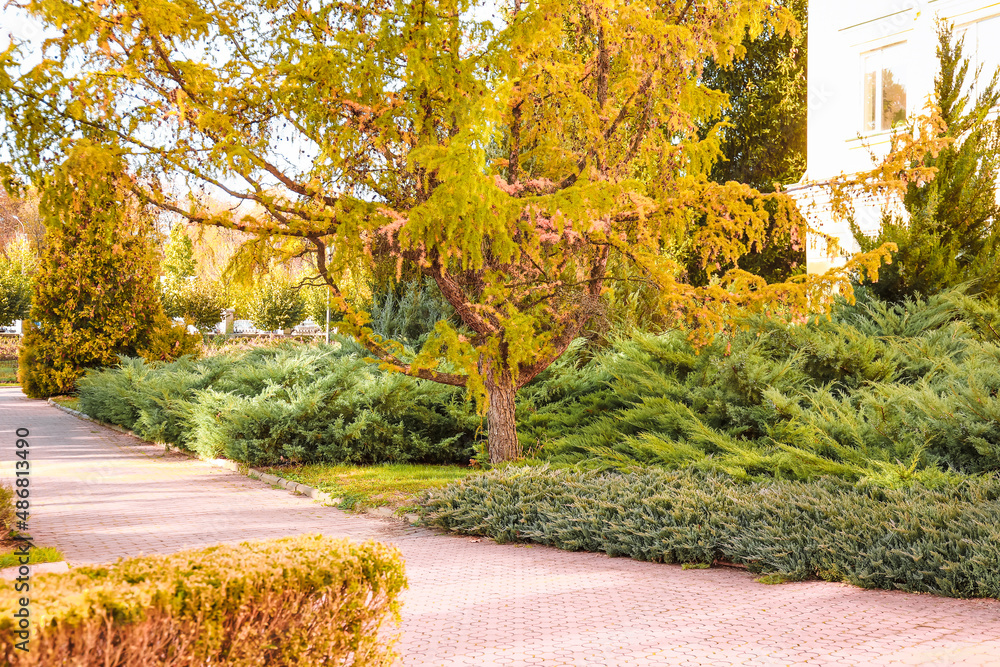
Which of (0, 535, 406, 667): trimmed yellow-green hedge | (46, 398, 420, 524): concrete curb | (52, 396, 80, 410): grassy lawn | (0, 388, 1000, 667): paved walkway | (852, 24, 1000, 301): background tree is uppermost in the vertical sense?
(852, 24, 1000, 301): background tree

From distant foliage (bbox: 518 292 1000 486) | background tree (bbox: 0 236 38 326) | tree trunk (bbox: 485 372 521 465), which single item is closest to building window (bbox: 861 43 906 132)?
distant foliage (bbox: 518 292 1000 486)

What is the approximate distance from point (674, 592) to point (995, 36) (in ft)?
41.7

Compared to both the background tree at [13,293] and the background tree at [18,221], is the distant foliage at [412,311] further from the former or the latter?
the background tree at [18,221]

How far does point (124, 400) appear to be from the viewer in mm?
17016

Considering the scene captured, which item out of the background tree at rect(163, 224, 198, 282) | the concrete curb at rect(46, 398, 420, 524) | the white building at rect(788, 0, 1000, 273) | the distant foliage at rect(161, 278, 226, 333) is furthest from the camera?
the background tree at rect(163, 224, 198, 282)

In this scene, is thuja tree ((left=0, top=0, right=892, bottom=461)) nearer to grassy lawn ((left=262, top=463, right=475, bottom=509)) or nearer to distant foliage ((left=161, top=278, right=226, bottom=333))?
grassy lawn ((left=262, top=463, right=475, bottom=509))

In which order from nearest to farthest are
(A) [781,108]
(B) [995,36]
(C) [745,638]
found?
(C) [745,638]
(B) [995,36]
(A) [781,108]

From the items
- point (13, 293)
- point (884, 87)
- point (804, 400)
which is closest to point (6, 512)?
point (804, 400)

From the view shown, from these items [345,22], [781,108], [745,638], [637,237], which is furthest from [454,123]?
[781,108]

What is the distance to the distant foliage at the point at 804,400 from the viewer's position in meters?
7.22

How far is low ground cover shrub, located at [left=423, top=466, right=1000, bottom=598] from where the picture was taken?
18.4ft

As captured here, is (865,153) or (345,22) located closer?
(345,22)

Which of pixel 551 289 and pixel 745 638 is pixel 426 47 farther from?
pixel 745 638

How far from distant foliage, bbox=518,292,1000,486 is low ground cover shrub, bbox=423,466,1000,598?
0.50 meters
